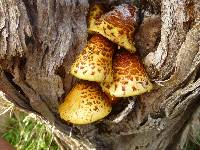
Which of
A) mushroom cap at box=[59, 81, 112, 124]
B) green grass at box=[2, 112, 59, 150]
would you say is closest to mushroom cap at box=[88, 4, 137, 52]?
mushroom cap at box=[59, 81, 112, 124]

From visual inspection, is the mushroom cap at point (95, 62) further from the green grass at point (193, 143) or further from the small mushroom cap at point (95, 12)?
the green grass at point (193, 143)

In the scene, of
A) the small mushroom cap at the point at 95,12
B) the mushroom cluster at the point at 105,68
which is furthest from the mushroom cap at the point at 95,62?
the small mushroom cap at the point at 95,12

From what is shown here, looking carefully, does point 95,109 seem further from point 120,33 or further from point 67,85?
point 120,33

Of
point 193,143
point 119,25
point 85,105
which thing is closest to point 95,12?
point 119,25

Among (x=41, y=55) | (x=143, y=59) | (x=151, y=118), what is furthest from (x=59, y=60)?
(x=151, y=118)

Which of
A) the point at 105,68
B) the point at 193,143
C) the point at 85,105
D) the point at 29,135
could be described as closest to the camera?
the point at 105,68

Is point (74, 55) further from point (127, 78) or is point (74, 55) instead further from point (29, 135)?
point (29, 135)
